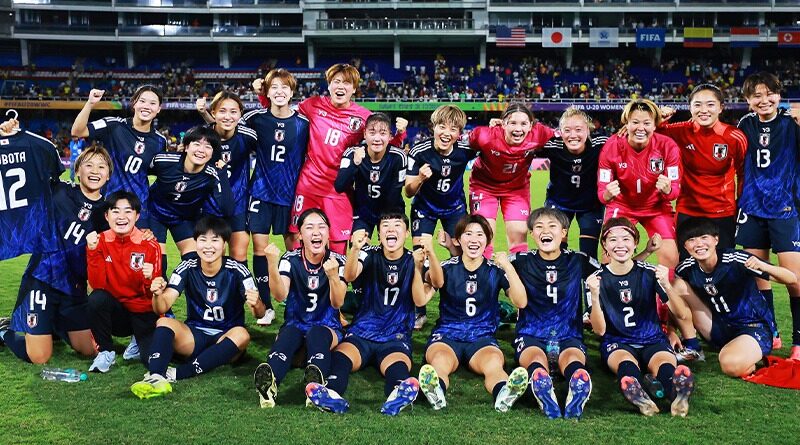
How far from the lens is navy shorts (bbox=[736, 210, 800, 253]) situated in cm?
615

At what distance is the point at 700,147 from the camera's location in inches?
Answer: 260

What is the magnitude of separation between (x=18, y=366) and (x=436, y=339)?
133 inches

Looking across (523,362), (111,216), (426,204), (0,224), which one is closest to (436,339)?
(523,362)

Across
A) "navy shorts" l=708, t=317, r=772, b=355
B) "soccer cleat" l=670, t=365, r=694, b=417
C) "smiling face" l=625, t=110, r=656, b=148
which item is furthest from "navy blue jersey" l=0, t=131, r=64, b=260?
"navy shorts" l=708, t=317, r=772, b=355

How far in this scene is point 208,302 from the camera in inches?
221

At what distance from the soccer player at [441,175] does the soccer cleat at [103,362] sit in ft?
9.16

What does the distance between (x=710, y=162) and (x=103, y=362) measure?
554cm

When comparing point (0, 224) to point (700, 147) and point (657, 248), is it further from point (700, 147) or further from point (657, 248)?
point (700, 147)

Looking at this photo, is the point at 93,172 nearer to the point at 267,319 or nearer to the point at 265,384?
the point at 267,319

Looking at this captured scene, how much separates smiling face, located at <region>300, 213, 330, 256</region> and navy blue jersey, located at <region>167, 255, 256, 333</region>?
0.56 m

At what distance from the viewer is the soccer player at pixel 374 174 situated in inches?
254

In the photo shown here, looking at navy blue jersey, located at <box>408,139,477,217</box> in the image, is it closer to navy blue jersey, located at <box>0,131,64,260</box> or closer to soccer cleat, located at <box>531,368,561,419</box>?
soccer cleat, located at <box>531,368,561,419</box>

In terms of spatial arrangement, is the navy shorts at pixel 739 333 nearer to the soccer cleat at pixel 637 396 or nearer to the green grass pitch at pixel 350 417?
the green grass pitch at pixel 350 417

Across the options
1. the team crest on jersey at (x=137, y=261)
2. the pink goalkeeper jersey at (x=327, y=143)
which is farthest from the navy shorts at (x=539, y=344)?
the team crest on jersey at (x=137, y=261)
